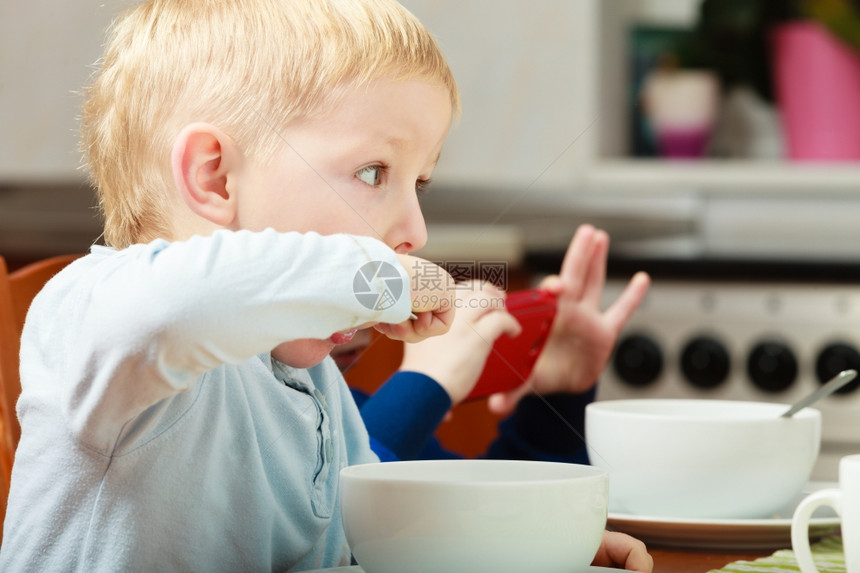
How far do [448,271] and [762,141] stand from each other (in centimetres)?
153

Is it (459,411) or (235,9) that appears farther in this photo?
(459,411)

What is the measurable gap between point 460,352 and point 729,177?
1074 mm

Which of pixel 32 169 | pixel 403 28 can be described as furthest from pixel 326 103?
pixel 32 169

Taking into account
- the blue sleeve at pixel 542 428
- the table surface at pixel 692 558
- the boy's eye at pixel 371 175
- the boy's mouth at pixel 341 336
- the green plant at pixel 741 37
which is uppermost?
the green plant at pixel 741 37

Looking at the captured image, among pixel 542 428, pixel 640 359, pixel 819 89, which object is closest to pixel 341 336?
pixel 542 428

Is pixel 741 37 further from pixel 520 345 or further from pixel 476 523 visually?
pixel 476 523

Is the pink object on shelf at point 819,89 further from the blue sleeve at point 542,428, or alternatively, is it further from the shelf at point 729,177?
the blue sleeve at point 542,428

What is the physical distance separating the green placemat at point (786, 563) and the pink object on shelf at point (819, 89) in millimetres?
1305

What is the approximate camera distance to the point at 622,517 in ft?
1.68

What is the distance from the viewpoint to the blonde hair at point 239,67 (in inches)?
18.5

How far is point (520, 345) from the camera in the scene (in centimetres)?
68

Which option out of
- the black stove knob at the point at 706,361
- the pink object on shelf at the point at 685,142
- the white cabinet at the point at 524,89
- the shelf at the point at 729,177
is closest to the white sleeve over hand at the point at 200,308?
the white cabinet at the point at 524,89

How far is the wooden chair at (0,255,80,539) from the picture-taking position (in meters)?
0.59

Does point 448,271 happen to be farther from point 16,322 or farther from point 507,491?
point 16,322
